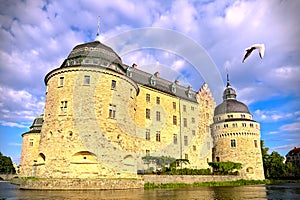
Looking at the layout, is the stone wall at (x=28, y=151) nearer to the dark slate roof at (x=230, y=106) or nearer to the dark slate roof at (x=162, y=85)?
the dark slate roof at (x=162, y=85)

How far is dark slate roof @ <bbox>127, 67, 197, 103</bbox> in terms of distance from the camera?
116 ft

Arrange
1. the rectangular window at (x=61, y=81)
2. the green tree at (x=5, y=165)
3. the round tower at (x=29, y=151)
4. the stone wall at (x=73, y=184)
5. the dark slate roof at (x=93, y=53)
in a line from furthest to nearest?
1. the green tree at (x=5, y=165)
2. the round tower at (x=29, y=151)
3. the dark slate roof at (x=93, y=53)
4. the rectangular window at (x=61, y=81)
5. the stone wall at (x=73, y=184)

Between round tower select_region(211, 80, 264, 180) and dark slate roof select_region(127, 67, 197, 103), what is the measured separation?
6835 mm

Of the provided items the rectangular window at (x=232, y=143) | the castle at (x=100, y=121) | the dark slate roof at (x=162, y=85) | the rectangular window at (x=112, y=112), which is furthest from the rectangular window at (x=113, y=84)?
the rectangular window at (x=232, y=143)

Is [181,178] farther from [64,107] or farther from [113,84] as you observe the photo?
[64,107]

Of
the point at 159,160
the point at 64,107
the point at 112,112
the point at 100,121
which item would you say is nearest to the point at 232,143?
the point at 159,160

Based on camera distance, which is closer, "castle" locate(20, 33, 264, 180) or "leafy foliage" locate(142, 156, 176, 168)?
"castle" locate(20, 33, 264, 180)

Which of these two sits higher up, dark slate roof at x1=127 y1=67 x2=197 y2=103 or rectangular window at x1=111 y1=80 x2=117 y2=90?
dark slate roof at x1=127 y1=67 x2=197 y2=103

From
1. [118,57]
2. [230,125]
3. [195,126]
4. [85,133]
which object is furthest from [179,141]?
[85,133]

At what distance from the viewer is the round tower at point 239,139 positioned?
40.6 meters

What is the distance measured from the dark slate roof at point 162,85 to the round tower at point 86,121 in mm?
9541

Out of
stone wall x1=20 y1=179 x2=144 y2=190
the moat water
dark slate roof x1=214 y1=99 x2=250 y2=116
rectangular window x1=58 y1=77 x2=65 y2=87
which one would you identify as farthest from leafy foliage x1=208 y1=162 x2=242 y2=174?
rectangular window x1=58 y1=77 x2=65 y2=87

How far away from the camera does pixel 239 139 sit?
41.8 meters

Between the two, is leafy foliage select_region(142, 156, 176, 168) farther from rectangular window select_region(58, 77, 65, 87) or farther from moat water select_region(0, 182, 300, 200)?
rectangular window select_region(58, 77, 65, 87)
